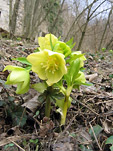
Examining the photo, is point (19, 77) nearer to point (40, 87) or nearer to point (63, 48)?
point (40, 87)

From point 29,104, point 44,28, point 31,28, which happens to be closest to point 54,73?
point 29,104

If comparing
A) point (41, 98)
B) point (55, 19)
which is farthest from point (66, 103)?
point (55, 19)

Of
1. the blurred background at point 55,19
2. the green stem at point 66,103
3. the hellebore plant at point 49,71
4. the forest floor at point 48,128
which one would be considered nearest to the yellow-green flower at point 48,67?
the hellebore plant at point 49,71

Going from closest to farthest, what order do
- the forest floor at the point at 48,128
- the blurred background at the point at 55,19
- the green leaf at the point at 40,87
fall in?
the forest floor at the point at 48,128 → the green leaf at the point at 40,87 → the blurred background at the point at 55,19

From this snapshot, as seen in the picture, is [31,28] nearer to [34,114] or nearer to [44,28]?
[44,28]

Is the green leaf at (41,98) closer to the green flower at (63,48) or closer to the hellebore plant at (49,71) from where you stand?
the hellebore plant at (49,71)

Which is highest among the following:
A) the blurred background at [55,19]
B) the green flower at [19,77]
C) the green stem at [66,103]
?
the blurred background at [55,19]

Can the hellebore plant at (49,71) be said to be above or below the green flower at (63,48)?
below
